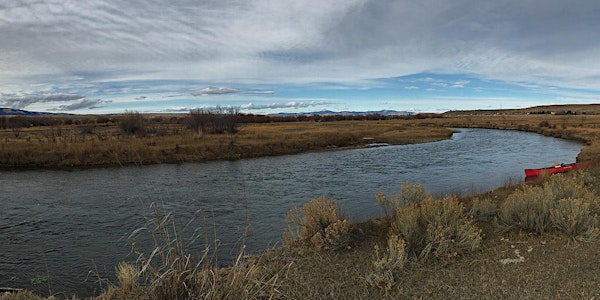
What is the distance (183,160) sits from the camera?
2677 cm

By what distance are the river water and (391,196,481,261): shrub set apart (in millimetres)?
2733

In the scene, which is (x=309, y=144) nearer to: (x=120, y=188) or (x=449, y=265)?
(x=120, y=188)

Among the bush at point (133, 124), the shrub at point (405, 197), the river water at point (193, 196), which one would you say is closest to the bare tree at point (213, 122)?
the bush at point (133, 124)

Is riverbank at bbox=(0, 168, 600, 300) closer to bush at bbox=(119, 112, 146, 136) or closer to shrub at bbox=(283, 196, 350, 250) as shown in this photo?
shrub at bbox=(283, 196, 350, 250)

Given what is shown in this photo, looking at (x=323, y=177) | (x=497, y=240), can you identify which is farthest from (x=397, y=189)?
(x=497, y=240)

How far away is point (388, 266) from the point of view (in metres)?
5.28

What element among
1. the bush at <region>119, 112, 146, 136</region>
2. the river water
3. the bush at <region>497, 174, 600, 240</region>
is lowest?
the river water

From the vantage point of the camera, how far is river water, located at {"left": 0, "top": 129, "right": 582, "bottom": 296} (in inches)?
354

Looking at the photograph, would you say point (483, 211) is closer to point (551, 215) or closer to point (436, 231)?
point (551, 215)

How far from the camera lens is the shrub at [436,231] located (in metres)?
5.77

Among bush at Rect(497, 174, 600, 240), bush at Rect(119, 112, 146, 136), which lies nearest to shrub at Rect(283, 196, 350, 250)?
bush at Rect(497, 174, 600, 240)

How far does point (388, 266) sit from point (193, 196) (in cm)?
1193

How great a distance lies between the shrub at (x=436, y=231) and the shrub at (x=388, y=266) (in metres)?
0.36

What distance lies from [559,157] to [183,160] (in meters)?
26.9
